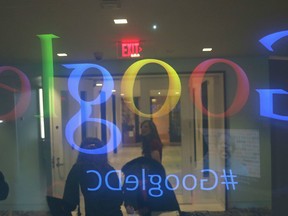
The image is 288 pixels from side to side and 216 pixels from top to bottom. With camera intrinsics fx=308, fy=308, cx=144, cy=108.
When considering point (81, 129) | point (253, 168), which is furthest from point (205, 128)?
point (81, 129)

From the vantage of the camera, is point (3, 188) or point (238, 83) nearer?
point (238, 83)

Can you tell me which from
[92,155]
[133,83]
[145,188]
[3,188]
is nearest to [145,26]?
[133,83]

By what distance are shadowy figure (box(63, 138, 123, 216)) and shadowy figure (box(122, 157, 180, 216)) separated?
0.08 m

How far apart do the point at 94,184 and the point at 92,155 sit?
0.23 metres

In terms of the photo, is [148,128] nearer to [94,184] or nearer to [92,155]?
[92,155]

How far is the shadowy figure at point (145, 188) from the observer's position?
2400mm

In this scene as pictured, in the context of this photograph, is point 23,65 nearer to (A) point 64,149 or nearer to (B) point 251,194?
(A) point 64,149

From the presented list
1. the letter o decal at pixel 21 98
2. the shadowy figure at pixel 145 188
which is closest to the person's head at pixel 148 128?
the shadowy figure at pixel 145 188

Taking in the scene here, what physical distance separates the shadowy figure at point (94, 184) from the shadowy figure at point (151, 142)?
33 centimetres

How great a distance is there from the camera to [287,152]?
2547 millimetres

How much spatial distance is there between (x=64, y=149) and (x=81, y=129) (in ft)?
0.94

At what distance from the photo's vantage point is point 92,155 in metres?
2.47

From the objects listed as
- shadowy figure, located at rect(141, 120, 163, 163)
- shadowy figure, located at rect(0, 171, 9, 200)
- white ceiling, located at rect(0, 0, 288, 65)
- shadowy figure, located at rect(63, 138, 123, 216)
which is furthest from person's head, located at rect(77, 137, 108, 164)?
shadowy figure, located at rect(0, 171, 9, 200)

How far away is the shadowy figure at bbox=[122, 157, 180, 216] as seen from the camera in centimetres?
240
